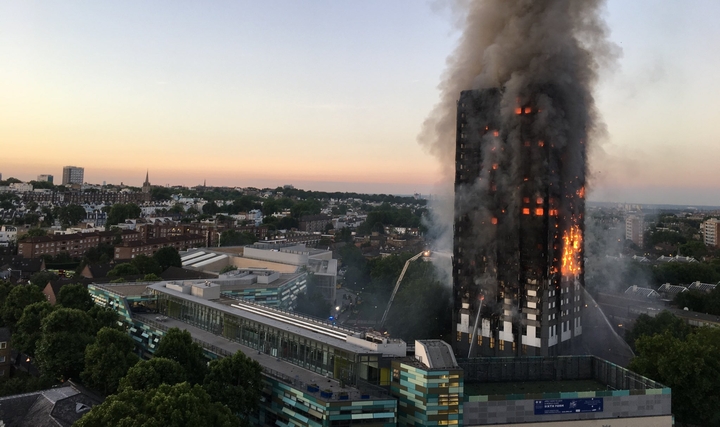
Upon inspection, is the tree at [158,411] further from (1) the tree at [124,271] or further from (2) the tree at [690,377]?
(1) the tree at [124,271]

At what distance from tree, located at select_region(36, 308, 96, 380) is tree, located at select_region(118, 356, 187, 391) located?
36.4 ft

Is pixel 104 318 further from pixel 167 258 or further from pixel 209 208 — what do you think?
pixel 209 208

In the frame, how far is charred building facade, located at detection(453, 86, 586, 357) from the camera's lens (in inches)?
1793

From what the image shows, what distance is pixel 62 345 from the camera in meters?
36.8

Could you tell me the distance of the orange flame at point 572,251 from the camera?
4747 centimetres

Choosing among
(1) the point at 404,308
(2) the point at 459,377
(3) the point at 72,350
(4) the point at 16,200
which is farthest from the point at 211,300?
(4) the point at 16,200

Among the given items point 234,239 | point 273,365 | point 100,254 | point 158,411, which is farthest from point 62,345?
point 234,239

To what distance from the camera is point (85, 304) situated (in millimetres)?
48438

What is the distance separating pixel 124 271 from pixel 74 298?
73.3ft

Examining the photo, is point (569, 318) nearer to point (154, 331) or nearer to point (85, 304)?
point (154, 331)

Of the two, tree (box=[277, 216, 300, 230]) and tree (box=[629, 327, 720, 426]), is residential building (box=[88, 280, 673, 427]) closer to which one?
tree (box=[629, 327, 720, 426])

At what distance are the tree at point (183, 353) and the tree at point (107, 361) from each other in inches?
109

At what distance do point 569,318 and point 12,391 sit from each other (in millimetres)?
41878

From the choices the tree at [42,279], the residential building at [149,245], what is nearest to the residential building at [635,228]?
the residential building at [149,245]
